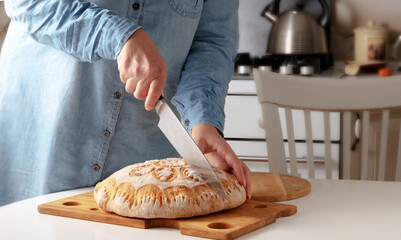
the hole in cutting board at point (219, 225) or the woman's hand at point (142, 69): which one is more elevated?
the woman's hand at point (142, 69)

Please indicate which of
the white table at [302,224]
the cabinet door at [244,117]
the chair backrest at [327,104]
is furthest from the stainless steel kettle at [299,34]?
the white table at [302,224]

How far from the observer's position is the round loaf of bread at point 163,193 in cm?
78

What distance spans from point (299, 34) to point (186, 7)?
1.32 m

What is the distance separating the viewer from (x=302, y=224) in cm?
79

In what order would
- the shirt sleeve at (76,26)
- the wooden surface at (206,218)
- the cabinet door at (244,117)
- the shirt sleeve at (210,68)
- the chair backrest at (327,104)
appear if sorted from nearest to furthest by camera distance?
the wooden surface at (206,218) → the shirt sleeve at (76,26) → the shirt sleeve at (210,68) → the chair backrest at (327,104) → the cabinet door at (244,117)

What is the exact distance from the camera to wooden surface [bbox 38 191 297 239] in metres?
0.74

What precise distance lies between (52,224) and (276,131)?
2.14 feet

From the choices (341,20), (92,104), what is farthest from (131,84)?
(341,20)

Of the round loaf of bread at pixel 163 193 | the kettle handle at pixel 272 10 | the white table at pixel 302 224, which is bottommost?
the white table at pixel 302 224

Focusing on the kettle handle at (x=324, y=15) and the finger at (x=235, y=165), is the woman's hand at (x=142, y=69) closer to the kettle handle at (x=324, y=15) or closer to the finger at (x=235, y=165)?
the finger at (x=235, y=165)

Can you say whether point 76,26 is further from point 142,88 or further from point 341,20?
point 341,20

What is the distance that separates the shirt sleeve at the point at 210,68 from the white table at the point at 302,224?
0.26 m

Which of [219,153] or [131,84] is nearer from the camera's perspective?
[131,84]

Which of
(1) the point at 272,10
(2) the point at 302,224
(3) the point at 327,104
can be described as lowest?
(2) the point at 302,224
